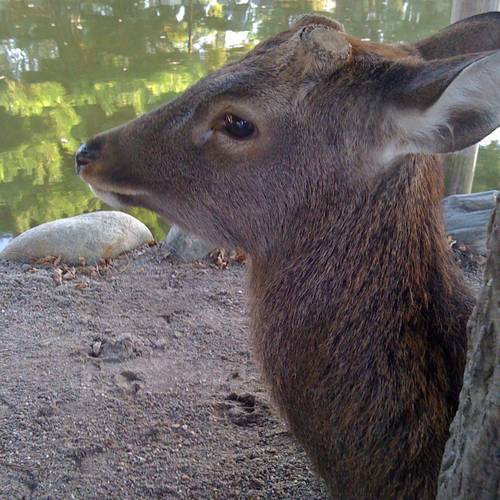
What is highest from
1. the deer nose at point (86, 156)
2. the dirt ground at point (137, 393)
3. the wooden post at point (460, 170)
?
the deer nose at point (86, 156)

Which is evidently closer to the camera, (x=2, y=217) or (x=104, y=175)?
(x=104, y=175)

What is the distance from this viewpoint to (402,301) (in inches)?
94.0

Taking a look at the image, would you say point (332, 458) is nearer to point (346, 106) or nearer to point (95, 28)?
point (346, 106)

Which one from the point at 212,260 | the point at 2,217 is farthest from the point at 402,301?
the point at 2,217

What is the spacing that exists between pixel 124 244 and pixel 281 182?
11.5 ft

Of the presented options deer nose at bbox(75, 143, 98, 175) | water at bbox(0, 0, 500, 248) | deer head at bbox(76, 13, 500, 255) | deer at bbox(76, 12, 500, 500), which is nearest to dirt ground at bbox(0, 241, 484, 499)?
deer at bbox(76, 12, 500, 500)

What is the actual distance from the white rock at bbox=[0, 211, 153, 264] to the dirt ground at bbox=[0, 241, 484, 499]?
0.34 m

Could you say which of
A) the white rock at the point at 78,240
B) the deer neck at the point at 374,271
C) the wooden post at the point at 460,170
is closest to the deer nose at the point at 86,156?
the deer neck at the point at 374,271

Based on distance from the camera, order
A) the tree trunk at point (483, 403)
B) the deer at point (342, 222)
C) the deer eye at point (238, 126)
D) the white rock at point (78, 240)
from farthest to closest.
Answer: the white rock at point (78, 240)
the deer eye at point (238, 126)
the deer at point (342, 222)
the tree trunk at point (483, 403)

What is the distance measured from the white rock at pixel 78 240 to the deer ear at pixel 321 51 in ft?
11.9

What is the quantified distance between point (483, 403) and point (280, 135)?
1.23 metres

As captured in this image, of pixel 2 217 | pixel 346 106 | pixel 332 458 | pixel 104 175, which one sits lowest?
pixel 2 217

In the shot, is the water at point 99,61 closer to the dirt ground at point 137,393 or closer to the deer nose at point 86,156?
the dirt ground at point 137,393

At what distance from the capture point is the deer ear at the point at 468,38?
8.76 ft
